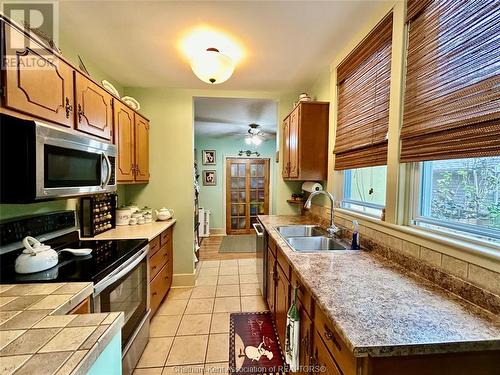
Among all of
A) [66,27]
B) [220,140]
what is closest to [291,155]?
[66,27]

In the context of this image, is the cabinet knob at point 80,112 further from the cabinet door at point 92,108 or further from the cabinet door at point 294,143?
the cabinet door at point 294,143

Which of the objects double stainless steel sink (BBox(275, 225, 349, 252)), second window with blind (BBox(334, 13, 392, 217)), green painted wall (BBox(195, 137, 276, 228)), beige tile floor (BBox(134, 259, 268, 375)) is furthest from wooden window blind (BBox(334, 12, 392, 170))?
green painted wall (BBox(195, 137, 276, 228))

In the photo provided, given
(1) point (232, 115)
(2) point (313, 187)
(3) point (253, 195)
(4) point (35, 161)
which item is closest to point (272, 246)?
(2) point (313, 187)

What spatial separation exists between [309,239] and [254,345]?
39.8 inches

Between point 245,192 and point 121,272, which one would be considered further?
point 245,192

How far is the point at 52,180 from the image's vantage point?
4.12ft

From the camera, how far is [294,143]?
8.97 feet

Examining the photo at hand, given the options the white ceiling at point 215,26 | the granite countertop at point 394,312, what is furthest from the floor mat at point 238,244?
the granite countertop at point 394,312

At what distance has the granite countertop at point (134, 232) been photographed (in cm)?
206

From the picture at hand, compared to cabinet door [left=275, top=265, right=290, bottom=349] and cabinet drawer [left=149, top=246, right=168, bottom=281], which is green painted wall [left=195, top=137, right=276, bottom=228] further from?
cabinet door [left=275, top=265, right=290, bottom=349]

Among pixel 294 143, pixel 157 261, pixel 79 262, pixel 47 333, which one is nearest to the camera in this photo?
pixel 47 333

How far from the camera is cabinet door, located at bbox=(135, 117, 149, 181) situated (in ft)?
8.62

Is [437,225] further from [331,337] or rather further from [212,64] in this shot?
[212,64]

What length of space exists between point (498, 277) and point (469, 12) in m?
1.11
